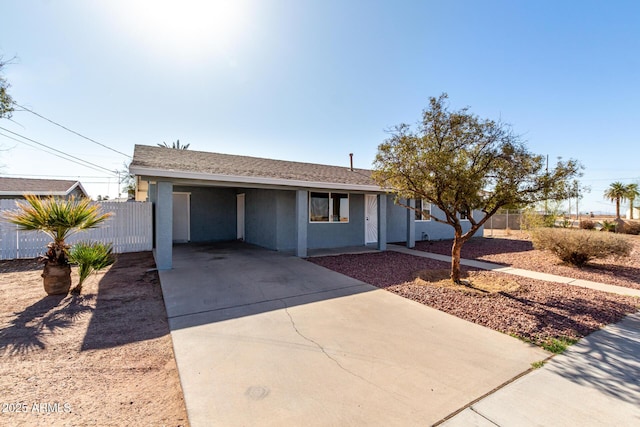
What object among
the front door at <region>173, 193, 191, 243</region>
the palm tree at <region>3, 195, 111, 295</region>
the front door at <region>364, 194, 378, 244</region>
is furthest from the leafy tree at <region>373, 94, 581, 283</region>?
the front door at <region>173, 193, 191, 243</region>

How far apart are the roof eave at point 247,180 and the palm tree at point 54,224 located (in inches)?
64.2

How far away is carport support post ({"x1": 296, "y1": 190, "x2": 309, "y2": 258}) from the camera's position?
9203mm

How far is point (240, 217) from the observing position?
45.1ft

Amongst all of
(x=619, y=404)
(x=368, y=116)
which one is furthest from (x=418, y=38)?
(x=619, y=404)

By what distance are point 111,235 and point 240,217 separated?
5.35 meters

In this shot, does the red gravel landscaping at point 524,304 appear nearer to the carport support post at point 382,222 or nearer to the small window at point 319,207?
the carport support post at point 382,222

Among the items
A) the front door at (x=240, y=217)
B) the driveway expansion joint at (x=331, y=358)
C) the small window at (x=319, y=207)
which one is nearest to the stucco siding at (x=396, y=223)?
the small window at (x=319, y=207)

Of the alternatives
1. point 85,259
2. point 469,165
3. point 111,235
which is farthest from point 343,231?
point 111,235

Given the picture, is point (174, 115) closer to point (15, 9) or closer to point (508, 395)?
point (15, 9)

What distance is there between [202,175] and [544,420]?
24.7ft

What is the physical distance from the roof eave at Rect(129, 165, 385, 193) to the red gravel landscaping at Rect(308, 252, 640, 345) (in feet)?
10.4

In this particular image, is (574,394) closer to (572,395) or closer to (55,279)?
(572,395)

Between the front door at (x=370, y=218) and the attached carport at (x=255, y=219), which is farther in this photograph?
the front door at (x=370, y=218)

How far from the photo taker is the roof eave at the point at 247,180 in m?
6.55
